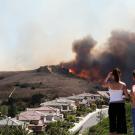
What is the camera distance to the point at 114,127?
11.9 metres

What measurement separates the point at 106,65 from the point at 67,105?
44.3 metres

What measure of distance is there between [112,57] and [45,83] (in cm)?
2520

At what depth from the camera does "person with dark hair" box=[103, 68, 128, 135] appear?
470 inches

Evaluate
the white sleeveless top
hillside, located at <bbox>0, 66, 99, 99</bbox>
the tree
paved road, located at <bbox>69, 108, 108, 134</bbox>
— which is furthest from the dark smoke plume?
the white sleeveless top

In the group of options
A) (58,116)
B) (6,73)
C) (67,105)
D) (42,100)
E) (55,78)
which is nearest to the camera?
(58,116)

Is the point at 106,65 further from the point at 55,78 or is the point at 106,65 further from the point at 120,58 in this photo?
the point at 55,78

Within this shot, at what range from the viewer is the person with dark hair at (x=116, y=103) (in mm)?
11938

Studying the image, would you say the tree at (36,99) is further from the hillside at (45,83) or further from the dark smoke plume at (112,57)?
the dark smoke plume at (112,57)

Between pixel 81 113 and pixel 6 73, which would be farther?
pixel 6 73

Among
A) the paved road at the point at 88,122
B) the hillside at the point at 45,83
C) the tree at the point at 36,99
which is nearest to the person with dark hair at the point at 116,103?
the paved road at the point at 88,122

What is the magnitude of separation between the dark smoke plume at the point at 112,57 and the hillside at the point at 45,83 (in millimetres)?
7654

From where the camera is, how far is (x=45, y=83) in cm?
15875

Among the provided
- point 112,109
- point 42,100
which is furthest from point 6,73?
point 112,109

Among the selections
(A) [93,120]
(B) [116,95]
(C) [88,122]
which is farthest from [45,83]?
(B) [116,95]
